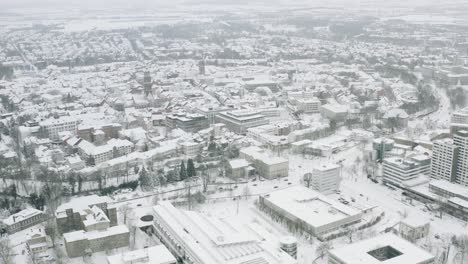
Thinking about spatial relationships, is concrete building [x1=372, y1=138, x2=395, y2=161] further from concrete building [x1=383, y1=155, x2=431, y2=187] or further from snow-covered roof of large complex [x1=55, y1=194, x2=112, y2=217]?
snow-covered roof of large complex [x1=55, y1=194, x2=112, y2=217]

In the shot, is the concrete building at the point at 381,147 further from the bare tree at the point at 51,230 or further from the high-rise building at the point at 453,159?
the bare tree at the point at 51,230

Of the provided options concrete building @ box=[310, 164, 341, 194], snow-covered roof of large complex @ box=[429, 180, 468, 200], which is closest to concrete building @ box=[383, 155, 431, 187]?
snow-covered roof of large complex @ box=[429, 180, 468, 200]

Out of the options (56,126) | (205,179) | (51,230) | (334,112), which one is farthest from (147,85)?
(51,230)

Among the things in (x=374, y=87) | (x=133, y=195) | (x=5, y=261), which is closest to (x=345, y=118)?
(x=374, y=87)

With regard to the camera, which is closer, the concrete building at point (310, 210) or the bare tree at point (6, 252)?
the bare tree at point (6, 252)

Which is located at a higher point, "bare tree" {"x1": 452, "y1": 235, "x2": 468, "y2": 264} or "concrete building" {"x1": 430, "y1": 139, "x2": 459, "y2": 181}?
"concrete building" {"x1": 430, "y1": 139, "x2": 459, "y2": 181}

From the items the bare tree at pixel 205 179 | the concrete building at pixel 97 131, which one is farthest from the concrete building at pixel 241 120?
the bare tree at pixel 205 179

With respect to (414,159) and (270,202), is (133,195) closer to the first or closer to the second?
(270,202)

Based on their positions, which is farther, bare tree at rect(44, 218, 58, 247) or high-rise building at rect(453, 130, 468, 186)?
high-rise building at rect(453, 130, 468, 186)
